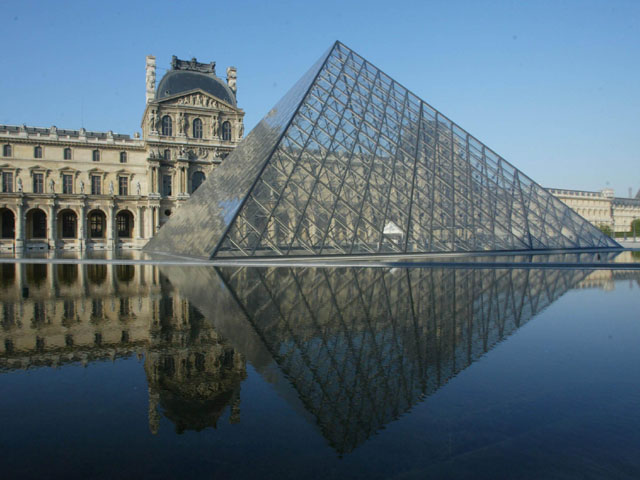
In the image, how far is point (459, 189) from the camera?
25.1 metres

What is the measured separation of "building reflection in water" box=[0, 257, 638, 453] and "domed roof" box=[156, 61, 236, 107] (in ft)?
151

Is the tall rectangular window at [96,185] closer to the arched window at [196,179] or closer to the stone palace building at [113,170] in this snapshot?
the stone palace building at [113,170]

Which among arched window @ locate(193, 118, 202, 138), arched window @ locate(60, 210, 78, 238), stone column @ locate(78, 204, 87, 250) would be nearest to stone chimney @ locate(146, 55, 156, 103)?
arched window @ locate(193, 118, 202, 138)

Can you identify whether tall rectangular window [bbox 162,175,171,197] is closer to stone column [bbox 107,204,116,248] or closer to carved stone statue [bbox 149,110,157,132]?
carved stone statue [bbox 149,110,157,132]

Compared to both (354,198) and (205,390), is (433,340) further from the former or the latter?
(354,198)

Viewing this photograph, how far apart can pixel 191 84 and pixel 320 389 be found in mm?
56558

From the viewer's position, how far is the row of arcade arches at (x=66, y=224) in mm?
50719

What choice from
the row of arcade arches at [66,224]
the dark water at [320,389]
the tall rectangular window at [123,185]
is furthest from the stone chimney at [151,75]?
the dark water at [320,389]

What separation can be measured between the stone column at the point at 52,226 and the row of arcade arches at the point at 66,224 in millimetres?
878

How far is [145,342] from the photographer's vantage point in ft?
21.6

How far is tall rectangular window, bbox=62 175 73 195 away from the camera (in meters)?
51.9

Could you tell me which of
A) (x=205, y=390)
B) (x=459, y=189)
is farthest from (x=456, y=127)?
(x=205, y=390)

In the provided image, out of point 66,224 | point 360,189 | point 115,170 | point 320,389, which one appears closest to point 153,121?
point 115,170

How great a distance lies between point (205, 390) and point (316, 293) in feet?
20.8
